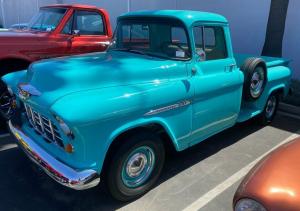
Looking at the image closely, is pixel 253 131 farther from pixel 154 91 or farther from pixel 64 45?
pixel 64 45

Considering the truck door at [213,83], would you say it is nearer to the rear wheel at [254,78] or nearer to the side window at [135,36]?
the rear wheel at [254,78]

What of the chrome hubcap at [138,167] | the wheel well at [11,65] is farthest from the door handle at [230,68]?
the wheel well at [11,65]

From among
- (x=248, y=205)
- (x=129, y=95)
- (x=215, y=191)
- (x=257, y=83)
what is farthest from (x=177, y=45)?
(x=248, y=205)

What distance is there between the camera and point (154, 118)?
3279 millimetres

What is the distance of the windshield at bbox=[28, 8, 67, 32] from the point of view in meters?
5.97

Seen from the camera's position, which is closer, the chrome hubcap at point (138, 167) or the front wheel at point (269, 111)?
the chrome hubcap at point (138, 167)

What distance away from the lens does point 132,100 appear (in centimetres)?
309

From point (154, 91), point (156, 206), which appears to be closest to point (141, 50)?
point (154, 91)

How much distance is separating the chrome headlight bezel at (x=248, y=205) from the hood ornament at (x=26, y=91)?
1972mm

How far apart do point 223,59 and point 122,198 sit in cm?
209

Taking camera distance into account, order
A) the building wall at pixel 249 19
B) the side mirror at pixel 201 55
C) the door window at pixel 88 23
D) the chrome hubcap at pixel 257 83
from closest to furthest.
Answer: the side mirror at pixel 201 55
the chrome hubcap at pixel 257 83
the door window at pixel 88 23
the building wall at pixel 249 19

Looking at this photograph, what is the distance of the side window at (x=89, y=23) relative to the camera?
6090mm

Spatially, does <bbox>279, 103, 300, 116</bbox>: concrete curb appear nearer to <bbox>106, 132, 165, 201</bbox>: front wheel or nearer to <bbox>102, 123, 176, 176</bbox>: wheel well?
<bbox>102, 123, 176, 176</bbox>: wheel well

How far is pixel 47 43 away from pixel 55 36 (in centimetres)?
24
